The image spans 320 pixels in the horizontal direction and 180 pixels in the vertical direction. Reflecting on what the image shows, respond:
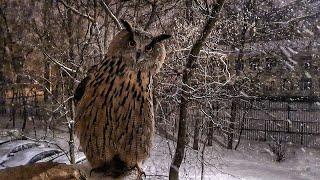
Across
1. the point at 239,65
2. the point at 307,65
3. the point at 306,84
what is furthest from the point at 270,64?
the point at 239,65

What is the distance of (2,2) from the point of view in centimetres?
1328

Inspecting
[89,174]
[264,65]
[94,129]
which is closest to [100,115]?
[94,129]

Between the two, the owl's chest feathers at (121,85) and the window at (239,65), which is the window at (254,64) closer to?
the window at (239,65)

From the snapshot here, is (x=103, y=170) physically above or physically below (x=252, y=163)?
above

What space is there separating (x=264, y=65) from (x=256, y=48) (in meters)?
1.01

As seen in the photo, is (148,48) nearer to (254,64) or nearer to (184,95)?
(184,95)

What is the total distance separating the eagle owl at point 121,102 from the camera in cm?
226

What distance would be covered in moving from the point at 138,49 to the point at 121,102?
A: 0.29 metres

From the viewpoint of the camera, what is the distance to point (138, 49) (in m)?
2.23

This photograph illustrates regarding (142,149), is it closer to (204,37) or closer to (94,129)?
(94,129)

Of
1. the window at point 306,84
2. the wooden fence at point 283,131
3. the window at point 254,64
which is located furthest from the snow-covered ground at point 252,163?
the window at point 254,64

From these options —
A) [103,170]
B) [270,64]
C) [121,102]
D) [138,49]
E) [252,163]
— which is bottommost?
[252,163]

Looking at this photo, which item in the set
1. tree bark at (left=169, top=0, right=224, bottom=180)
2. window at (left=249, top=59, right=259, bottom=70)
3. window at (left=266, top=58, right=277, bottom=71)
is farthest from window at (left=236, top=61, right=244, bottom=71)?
tree bark at (left=169, top=0, right=224, bottom=180)

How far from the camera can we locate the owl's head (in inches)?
87.9
